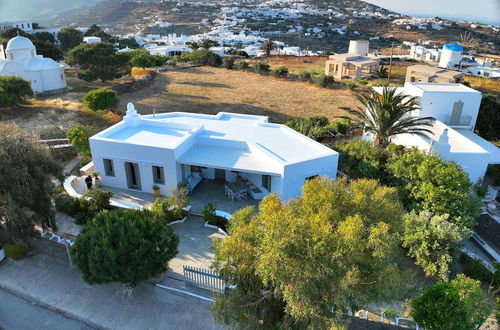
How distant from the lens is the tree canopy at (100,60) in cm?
4362

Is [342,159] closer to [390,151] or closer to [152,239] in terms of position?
[390,151]

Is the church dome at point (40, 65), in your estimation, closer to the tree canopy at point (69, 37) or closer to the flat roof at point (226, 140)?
the flat roof at point (226, 140)

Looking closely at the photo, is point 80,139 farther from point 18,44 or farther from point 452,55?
point 452,55

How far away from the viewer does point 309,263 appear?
7609 millimetres

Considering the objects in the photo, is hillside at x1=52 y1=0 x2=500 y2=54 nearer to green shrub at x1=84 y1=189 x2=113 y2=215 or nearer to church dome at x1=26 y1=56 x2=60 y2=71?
church dome at x1=26 y1=56 x2=60 y2=71

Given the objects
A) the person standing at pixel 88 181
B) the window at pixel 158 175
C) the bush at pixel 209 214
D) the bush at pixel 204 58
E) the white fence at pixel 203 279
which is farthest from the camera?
the bush at pixel 204 58

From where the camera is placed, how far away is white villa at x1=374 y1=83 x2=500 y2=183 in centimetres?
1903

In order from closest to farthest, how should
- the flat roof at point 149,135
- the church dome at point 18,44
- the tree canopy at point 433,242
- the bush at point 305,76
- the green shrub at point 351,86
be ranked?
the tree canopy at point 433,242
the flat roof at point 149,135
the church dome at point 18,44
the green shrub at point 351,86
the bush at point 305,76

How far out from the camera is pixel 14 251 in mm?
14016

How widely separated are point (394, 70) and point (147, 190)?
48038 mm

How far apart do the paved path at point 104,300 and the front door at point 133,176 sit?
5365 mm

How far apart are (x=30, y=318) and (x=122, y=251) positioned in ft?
12.7

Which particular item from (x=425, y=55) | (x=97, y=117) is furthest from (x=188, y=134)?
(x=425, y=55)

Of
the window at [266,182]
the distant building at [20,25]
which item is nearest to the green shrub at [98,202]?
the window at [266,182]
